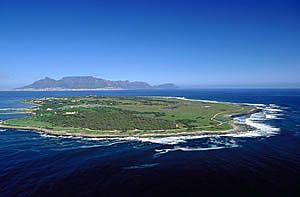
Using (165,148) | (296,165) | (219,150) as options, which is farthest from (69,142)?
(296,165)

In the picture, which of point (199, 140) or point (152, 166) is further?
point (199, 140)

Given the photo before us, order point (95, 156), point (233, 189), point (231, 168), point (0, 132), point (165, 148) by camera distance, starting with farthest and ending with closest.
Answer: point (0, 132), point (165, 148), point (95, 156), point (231, 168), point (233, 189)

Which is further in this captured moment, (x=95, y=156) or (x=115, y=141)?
(x=115, y=141)

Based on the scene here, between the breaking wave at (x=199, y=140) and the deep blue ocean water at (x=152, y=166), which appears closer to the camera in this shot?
the deep blue ocean water at (x=152, y=166)

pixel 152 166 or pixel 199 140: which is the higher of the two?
pixel 199 140

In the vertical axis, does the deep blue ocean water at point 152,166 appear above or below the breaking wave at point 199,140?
below

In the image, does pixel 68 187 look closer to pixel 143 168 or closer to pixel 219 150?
pixel 143 168

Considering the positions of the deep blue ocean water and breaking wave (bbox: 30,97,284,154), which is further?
breaking wave (bbox: 30,97,284,154)

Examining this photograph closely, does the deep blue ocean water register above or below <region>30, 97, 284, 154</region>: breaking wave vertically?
below
